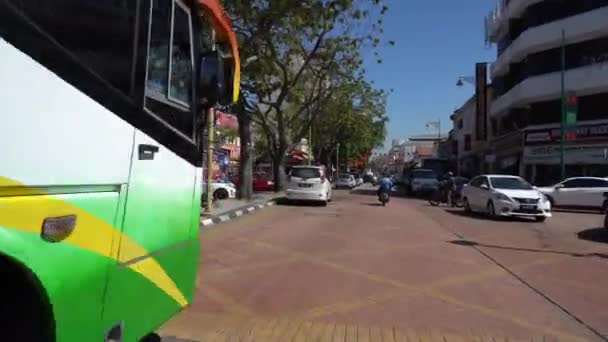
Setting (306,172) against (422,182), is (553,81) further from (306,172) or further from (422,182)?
(306,172)

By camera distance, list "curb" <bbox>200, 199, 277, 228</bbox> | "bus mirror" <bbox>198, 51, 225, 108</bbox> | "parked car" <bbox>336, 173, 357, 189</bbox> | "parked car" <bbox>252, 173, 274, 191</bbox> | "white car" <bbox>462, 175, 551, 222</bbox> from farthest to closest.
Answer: "parked car" <bbox>336, 173, 357, 189</bbox> < "parked car" <bbox>252, 173, 274, 191</bbox> < "white car" <bbox>462, 175, 551, 222</bbox> < "curb" <bbox>200, 199, 277, 228</bbox> < "bus mirror" <bbox>198, 51, 225, 108</bbox>

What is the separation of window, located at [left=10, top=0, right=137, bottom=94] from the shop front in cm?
3569

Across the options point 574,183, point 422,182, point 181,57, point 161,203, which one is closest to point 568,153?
point 422,182

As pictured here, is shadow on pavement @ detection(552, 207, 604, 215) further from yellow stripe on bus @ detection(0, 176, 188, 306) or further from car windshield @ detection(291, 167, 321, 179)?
yellow stripe on bus @ detection(0, 176, 188, 306)

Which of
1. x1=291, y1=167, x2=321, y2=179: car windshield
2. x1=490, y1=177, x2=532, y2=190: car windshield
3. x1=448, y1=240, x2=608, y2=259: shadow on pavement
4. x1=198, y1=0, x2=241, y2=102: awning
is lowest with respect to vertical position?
x1=448, y1=240, x2=608, y2=259: shadow on pavement

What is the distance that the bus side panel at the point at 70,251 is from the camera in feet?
7.49

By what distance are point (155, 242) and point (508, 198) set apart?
1716 cm

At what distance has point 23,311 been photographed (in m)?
2.59

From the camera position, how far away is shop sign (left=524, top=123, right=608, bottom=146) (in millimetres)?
34562

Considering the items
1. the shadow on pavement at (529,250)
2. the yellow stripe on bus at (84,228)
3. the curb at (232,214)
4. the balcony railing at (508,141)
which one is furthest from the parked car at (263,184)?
the yellow stripe on bus at (84,228)

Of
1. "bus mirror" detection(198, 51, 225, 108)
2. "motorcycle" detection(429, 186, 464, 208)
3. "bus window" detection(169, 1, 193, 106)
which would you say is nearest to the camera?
"bus window" detection(169, 1, 193, 106)

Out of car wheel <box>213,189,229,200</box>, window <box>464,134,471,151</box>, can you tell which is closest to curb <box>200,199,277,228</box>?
car wheel <box>213,189,229,200</box>

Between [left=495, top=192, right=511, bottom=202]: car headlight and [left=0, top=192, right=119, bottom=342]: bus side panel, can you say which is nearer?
[left=0, top=192, right=119, bottom=342]: bus side panel

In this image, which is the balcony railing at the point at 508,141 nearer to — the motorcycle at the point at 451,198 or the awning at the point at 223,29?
the motorcycle at the point at 451,198
